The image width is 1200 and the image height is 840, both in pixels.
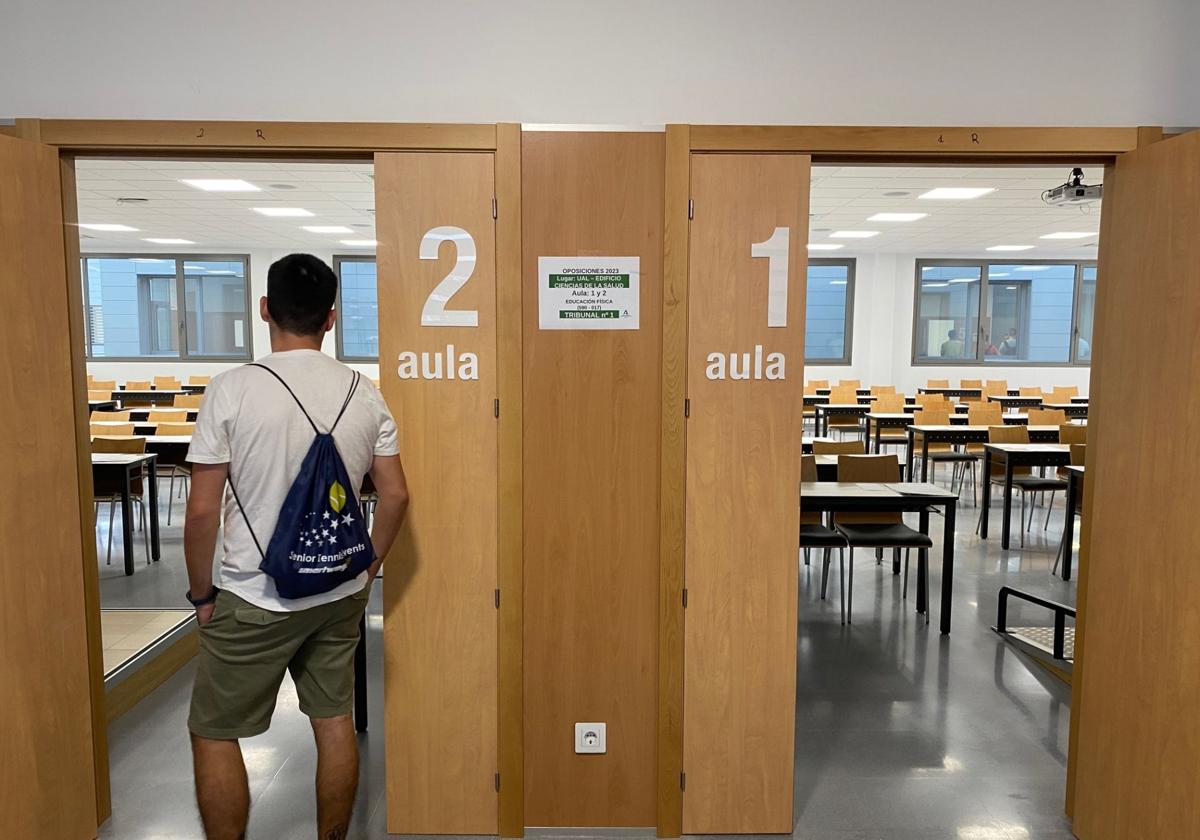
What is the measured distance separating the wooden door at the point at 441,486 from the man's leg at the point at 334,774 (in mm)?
354

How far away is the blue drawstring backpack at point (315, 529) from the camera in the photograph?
1.99 meters

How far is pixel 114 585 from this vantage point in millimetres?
5387

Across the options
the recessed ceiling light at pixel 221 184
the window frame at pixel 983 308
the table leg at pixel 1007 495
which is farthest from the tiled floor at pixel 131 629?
the window frame at pixel 983 308

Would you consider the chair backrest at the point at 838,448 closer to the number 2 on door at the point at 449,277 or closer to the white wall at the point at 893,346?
the number 2 on door at the point at 449,277

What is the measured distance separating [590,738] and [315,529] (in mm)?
1256

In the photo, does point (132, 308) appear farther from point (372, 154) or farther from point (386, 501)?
point (386, 501)

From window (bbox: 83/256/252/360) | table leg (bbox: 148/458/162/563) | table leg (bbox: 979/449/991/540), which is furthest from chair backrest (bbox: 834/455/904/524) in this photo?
window (bbox: 83/256/252/360)

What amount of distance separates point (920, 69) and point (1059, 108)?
488mm

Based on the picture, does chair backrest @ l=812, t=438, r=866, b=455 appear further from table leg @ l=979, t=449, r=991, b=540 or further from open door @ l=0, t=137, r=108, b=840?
open door @ l=0, t=137, r=108, b=840

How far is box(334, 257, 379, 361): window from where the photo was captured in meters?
14.7

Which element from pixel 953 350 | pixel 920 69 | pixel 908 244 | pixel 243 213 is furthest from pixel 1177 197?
pixel 953 350

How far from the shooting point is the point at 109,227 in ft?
37.1

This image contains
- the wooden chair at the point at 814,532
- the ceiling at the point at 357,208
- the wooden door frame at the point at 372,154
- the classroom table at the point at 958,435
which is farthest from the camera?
the classroom table at the point at 958,435

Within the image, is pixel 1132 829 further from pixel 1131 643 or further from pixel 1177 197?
pixel 1177 197
